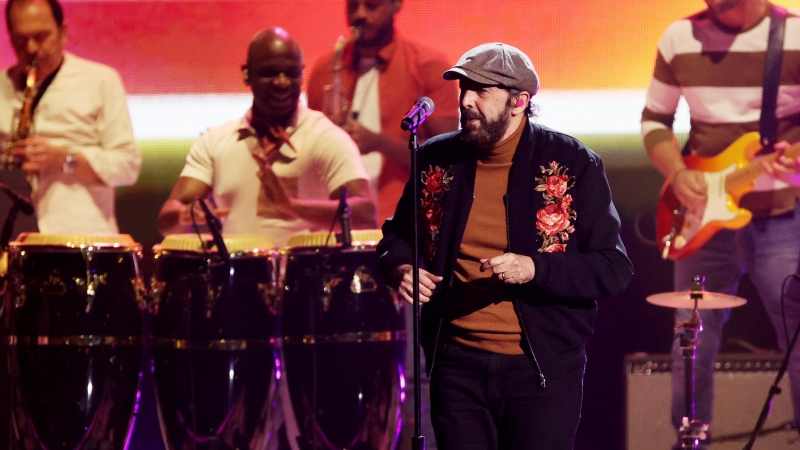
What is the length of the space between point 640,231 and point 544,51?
3.81 ft

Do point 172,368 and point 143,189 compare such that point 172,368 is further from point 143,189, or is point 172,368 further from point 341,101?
point 341,101

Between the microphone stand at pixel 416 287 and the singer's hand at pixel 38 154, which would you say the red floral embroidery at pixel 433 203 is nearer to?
the microphone stand at pixel 416 287

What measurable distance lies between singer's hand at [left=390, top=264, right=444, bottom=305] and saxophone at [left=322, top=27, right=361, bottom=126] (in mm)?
2659

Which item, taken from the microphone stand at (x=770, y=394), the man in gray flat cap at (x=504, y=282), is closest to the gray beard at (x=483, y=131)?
the man in gray flat cap at (x=504, y=282)

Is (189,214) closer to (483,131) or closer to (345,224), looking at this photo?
(345,224)

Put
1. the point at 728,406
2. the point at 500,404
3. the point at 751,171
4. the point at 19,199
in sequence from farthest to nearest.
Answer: the point at 728,406 → the point at 751,171 → the point at 19,199 → the point at 500,404

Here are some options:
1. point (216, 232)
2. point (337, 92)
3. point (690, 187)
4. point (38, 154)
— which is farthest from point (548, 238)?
point (38, 154)

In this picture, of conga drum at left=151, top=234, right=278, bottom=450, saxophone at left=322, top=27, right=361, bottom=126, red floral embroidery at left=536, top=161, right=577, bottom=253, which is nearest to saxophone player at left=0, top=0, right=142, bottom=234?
conga drum at left=151, top=234, right=278, bottom=450

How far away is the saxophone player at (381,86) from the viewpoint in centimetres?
559

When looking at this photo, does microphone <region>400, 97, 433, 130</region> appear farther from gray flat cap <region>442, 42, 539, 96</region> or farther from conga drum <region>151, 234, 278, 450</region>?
conga drum <region>151, 234, 278, 450</region>

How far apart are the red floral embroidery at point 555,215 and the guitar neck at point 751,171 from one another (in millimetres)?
2554

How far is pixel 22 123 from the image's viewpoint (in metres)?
5.52

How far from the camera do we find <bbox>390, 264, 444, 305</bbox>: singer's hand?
288 cm

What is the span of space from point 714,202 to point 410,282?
2918mm
